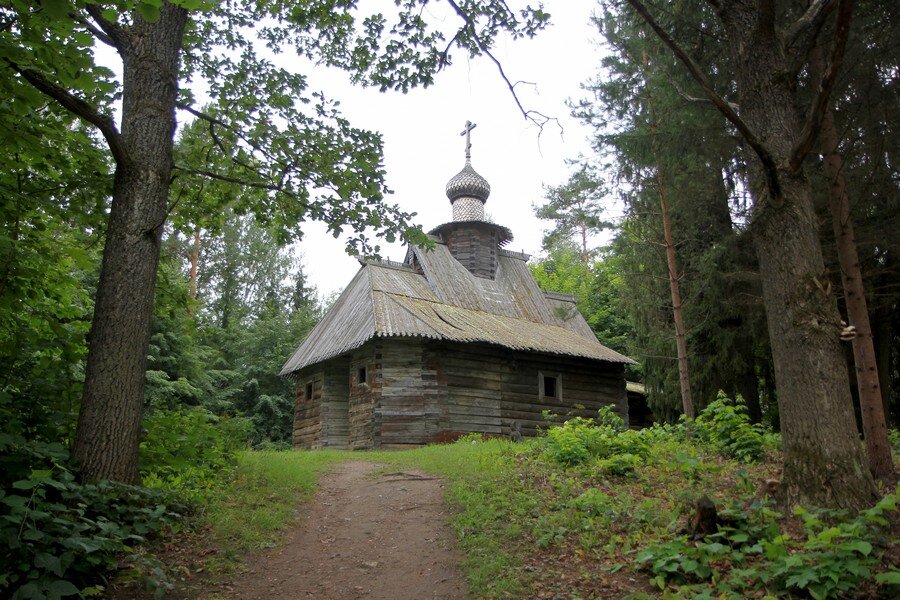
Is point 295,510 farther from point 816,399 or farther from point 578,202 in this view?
point 578,202

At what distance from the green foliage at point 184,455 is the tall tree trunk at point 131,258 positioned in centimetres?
98

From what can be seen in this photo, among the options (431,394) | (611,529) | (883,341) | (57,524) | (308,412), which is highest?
(883,341)

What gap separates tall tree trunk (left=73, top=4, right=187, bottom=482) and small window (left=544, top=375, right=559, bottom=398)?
49.5 feet

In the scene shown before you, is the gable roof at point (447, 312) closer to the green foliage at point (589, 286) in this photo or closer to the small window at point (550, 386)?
the small window at point (550, 386)

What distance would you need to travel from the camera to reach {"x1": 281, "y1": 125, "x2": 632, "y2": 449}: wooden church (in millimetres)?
16766

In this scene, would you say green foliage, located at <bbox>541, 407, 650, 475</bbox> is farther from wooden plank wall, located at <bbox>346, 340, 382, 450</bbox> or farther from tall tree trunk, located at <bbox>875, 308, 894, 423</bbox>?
wooden plank wall, located at <bbox>346, 340, 382, 450</bbox>

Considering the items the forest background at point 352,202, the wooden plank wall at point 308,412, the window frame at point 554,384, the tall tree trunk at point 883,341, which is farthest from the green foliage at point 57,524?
the window frame at point 554,384

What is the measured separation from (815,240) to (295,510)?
6815mm

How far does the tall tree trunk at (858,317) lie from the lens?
6719mm

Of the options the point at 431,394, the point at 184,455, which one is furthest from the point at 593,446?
the point at 431,394

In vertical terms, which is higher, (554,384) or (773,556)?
(554,384)

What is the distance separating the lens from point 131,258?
6195 millimetres

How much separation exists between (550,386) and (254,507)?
13.6 metres

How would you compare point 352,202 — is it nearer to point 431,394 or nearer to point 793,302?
point 793,302
